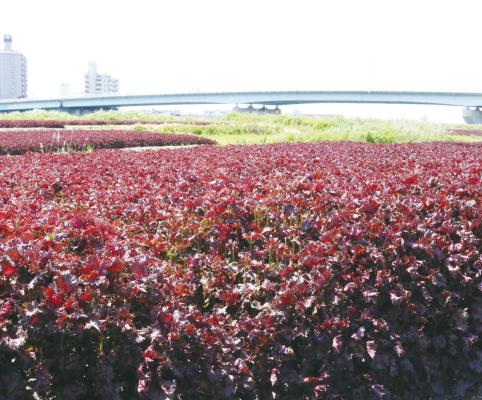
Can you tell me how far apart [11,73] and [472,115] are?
376 feet

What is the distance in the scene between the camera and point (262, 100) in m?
62.8

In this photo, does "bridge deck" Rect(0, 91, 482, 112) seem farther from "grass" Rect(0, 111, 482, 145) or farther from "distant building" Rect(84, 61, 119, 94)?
"distant building" Rect(84, 61, 119, 94)

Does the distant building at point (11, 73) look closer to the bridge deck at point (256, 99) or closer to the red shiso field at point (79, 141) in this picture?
the bridge deck at point (256, 99)

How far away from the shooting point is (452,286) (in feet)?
13.4

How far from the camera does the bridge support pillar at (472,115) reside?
60.5m

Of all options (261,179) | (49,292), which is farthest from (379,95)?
(49,292)

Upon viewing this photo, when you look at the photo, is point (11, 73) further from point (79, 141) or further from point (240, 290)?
point (240, 290)

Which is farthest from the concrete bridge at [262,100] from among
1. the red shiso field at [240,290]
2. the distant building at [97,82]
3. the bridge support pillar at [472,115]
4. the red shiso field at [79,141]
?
the distant building at [97,82]

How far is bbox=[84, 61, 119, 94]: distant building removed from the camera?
139500mm

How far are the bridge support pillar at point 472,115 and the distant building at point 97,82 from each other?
97.6 metres

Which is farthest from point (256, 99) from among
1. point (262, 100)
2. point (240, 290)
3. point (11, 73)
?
point (11, 73)

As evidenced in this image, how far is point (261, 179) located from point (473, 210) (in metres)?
2.13

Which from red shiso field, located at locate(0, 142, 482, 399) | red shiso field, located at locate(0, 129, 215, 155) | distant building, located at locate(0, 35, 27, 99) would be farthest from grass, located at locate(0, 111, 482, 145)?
distant building, located at locate(0, 35, 27, 99)

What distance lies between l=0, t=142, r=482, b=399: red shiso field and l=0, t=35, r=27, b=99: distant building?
142m
